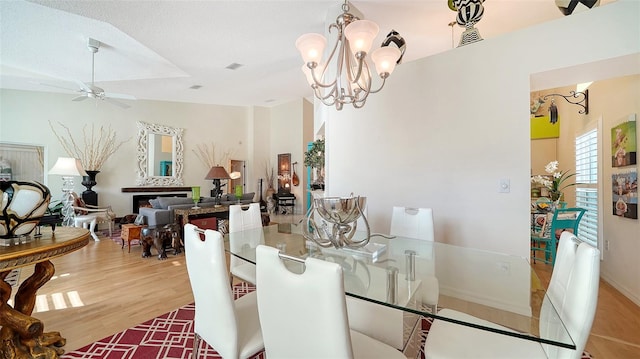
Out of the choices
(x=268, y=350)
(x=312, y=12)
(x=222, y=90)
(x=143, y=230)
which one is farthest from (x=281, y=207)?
(x=268, y=350)

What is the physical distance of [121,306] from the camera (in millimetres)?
2412

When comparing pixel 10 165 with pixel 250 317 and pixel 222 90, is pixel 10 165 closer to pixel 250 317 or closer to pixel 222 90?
pixel 222 90

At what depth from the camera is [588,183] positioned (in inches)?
137

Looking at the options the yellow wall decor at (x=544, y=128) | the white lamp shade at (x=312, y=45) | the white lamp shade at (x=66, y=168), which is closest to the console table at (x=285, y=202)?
the white lamp shade at (x=66, y=168)

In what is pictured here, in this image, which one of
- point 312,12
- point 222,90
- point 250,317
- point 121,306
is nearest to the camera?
point 250,317

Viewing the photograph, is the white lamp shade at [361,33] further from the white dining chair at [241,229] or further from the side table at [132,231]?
the side table at [132,231]

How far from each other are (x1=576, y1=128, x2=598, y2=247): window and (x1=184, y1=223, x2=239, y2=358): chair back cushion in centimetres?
408

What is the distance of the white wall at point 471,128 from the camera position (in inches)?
80.0

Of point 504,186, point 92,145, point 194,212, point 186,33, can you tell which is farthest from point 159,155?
point 504,186

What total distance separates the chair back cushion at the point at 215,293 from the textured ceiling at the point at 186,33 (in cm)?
299

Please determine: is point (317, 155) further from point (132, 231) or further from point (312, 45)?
point (132, 231)

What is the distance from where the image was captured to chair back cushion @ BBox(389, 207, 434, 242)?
2252 millimetres

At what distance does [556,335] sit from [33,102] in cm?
873

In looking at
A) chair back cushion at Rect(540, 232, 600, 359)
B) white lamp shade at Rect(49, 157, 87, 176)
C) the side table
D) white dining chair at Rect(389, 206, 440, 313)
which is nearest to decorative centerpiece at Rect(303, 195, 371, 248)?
white dining chair at Rect(389, 206, 440, 313)
